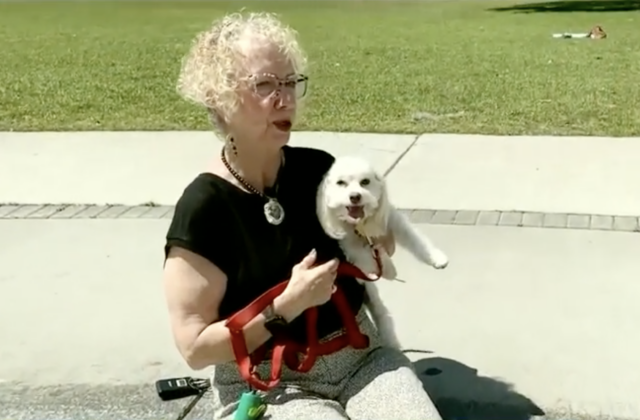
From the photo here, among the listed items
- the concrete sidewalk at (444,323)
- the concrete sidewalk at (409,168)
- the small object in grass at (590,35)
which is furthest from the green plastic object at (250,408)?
the small object in grass at (590,35)

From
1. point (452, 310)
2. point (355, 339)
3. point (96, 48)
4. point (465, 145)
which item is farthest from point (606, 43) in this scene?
point (355, 339)

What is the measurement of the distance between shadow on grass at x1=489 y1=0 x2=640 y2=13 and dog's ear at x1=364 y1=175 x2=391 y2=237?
856 inches

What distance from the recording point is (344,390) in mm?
2779

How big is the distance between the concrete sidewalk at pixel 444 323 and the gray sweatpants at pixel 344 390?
57 centimetres

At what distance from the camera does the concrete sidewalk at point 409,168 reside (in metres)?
5.86

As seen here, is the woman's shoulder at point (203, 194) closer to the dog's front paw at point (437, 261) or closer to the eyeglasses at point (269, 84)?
the eyeglasses at point (269, 84)

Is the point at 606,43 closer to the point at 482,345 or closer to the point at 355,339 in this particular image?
the point at 482,345

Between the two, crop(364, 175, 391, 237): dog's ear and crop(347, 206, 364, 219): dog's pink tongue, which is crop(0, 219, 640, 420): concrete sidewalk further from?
crop(347, 206, 364, 219): dog's pink tongue

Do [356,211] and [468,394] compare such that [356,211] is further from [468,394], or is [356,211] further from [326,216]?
[468,394]

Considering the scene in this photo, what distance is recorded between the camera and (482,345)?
3.86m

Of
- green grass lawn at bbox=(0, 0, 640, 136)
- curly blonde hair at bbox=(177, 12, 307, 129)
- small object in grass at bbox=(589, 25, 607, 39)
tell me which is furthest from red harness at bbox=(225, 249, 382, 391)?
small object in grass at bbox=(589, 25, 607, 39)

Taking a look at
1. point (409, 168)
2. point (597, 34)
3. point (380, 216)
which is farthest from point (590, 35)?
point (380, 216)

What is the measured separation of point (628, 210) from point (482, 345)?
2.03m

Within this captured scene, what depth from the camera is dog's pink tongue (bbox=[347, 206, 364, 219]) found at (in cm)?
274
